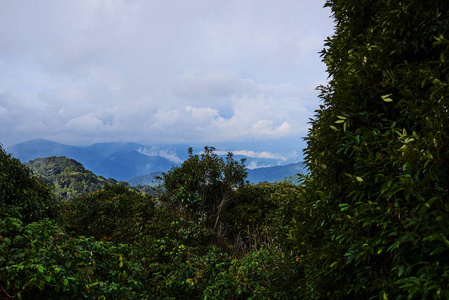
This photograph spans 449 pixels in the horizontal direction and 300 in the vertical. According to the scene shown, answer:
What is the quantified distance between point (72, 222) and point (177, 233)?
18.6 ft

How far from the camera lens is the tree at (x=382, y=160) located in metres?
1.91

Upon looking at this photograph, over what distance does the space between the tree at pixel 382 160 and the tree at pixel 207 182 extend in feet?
23.8

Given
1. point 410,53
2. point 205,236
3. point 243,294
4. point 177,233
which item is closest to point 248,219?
point 205,236

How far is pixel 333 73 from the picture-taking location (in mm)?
3330

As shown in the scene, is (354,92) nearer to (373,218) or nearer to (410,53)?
(410,53)

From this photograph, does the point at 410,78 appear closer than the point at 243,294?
Yes

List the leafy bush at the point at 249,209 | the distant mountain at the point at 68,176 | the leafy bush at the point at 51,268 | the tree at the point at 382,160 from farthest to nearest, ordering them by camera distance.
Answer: the distant mountain at the point at 68,176, the leafy bush at the point at 249,209, the leafy bush at the point at 51,268, the tree at the point at 382,160

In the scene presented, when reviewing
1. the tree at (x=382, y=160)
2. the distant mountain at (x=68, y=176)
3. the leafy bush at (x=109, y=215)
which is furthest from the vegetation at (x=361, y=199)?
the distant mountain at (x=68, y=176)

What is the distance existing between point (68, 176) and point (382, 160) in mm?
40436

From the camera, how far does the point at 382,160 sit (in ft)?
7.48

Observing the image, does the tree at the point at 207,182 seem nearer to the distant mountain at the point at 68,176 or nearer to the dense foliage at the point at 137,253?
the dense foliage at the point at 137,253

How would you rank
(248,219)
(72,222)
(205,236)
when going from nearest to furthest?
(205,236) < (248,219) < (72,222)

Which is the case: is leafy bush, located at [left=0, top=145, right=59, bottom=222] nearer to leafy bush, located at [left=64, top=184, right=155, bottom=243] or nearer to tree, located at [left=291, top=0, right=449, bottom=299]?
leafy bush, located at [left=64, top=184, right=155, bottom=243]

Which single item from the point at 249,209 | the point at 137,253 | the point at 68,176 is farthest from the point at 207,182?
the point at 68,176
